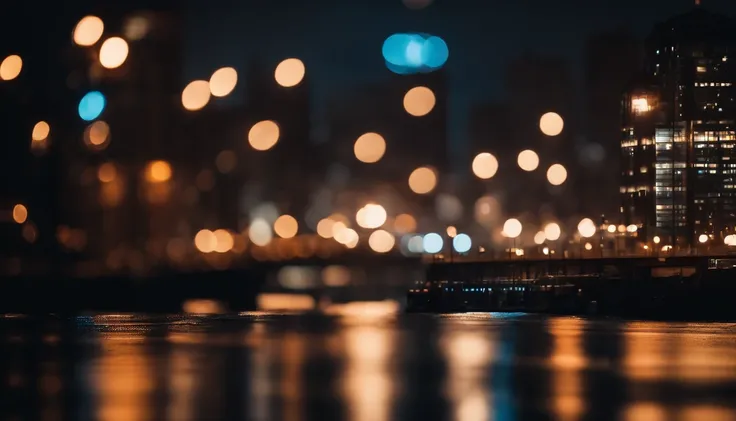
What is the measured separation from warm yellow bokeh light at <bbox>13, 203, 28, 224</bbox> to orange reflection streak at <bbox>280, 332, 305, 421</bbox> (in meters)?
94.9

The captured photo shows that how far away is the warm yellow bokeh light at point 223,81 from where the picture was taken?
158 meters

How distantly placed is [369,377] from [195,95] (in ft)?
365

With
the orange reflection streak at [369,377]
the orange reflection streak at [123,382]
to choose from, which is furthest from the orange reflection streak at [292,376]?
the orange reflection streak at [123,382]

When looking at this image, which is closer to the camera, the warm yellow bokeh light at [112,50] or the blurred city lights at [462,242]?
the blurred city lights at [462,242]

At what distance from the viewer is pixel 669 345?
2741 inches

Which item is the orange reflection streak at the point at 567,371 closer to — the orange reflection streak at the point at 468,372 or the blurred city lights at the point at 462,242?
the orange reflection streak at the point at 468,372

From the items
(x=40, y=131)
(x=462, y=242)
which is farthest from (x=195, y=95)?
(x=462, y=242)

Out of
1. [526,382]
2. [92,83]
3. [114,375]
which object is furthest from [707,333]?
[92,83]

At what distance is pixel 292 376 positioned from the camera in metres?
55.0

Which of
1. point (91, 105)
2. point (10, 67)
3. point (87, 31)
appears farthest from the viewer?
point (91, 105)

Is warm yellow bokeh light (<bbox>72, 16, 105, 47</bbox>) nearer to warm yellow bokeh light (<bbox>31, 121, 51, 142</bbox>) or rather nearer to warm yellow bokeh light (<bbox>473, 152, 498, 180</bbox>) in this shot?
warm yellow bokeh light (<bbox>31, 121, 51, 142</bbox>)

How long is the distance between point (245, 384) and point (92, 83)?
140 meters

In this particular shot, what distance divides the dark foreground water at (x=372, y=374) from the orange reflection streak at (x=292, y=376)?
0.06 meters

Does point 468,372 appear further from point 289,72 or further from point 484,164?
point 289,72
